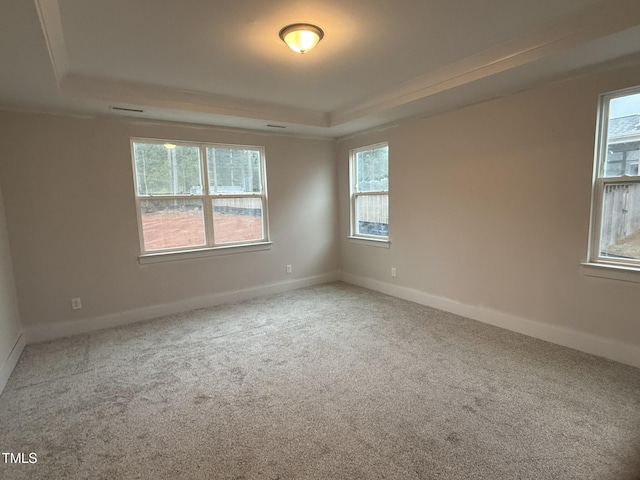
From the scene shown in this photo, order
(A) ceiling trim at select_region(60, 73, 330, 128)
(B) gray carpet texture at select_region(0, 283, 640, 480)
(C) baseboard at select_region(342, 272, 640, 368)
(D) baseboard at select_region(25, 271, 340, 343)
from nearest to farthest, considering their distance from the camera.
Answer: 1. (B) gray carpet texture at select_region(0, 283, 640, 480)
2. (C) baseboard at select_region(342, 272, 640, 368)
3. (A) ceiling trim at select_region(60, 73, 330, 128)
4. (D) baseboard at select_region(25, 271, 340, 343)

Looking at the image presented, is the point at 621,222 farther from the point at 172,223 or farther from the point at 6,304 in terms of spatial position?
the point at 6,304

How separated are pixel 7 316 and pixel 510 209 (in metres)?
4.72

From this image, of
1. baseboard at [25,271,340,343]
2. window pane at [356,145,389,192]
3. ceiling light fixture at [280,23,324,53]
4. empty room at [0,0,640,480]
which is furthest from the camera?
window pane at [356,145,389,192]

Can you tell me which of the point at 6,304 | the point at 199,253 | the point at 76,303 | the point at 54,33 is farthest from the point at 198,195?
the point at 54,33

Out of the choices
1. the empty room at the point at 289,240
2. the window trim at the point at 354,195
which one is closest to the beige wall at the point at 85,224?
the empty room at the point at 289,240

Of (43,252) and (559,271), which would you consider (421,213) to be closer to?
(559,271)

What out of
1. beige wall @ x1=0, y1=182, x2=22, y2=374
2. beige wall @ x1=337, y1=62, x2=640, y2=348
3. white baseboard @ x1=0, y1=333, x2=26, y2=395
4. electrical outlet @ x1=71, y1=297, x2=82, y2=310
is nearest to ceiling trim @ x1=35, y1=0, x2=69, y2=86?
beige wall @ x1=0, y1=182, x2=22, y2=374

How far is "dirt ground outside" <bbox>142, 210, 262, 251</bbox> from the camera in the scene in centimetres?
397

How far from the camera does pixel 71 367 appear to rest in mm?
2807

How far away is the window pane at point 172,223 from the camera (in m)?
3.93

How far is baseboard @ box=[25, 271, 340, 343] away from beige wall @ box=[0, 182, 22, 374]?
22 cm

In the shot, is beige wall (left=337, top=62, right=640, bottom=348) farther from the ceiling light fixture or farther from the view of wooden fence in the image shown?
the ceiling light fixture

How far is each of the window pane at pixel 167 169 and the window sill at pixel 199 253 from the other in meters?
0.74

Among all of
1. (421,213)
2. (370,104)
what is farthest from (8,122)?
(421,213)
